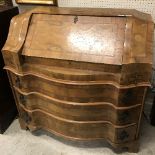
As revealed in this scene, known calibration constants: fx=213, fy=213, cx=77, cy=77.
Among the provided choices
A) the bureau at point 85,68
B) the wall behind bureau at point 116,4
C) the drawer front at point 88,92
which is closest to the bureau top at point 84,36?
the bureau at point 85,68

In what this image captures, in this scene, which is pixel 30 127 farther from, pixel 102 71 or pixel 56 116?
pixel 102 71

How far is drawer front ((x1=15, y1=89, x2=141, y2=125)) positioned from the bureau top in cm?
33

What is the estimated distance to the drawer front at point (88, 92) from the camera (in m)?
1.30

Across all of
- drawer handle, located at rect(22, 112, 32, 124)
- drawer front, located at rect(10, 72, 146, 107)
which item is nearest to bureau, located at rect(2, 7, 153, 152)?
drawer front, located at rect(10, 72, 146, 107)

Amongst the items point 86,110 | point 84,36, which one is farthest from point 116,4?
point 86,110

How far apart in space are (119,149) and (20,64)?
97 centimetres

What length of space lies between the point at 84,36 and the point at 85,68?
0.20 m

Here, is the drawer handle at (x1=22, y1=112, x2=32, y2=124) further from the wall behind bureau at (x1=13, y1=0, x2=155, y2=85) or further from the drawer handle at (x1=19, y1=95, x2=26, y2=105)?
the wall behind bureau at (x1=13, y1=0, x2=155, y2=85)

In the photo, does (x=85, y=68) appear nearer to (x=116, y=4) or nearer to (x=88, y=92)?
(x=88, y=92)

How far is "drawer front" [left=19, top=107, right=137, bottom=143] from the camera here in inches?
59.1

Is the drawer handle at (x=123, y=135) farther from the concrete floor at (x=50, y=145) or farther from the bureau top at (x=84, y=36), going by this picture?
the bureau top at (x=84, y=36)

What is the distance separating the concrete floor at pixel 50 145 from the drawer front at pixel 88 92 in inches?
20.1

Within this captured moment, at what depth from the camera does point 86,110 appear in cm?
144

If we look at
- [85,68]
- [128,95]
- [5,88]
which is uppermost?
[85,68]
